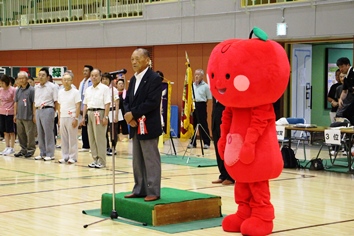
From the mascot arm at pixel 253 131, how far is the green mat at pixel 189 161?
579cm

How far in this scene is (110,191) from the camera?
9.34 m

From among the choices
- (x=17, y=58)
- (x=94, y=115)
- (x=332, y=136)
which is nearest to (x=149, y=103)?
(x=332, y=136)

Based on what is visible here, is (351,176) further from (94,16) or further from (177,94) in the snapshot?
(94,16)

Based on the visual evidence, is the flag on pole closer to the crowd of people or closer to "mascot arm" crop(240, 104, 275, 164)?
the crowd of people

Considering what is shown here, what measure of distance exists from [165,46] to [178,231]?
39.9 feet

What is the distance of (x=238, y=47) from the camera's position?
21.5 feet

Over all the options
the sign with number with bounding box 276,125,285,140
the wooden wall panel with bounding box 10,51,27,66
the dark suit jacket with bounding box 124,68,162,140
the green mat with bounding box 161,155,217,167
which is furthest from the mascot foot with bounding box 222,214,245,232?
the wooden wall panel with bounding box 10,51,27,66

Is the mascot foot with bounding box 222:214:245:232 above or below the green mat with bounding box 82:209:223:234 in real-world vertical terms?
above

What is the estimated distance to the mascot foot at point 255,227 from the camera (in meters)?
6.52

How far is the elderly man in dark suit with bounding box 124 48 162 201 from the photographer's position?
7195mm

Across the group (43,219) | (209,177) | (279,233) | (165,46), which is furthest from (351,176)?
(165,46)

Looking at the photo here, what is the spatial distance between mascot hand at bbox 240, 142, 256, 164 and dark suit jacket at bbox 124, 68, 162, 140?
44.5 inches

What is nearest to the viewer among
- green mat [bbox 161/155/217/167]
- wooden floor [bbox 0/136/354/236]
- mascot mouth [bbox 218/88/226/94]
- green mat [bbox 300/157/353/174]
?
mascot mouth [bbox 218/88/226/94]

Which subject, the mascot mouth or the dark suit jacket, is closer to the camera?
the mascot mouth
